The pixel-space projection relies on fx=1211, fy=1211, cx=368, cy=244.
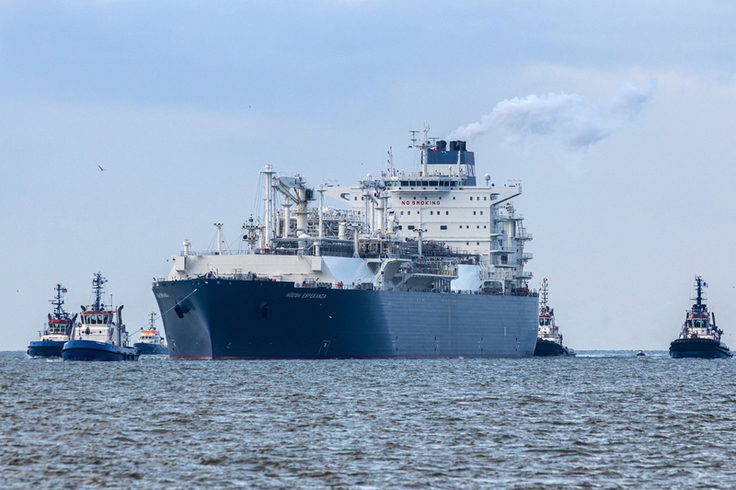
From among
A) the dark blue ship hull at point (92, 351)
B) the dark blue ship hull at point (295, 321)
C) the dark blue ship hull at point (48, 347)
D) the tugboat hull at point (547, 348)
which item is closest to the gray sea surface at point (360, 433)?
the dark blue ship hull at point (295, 321)

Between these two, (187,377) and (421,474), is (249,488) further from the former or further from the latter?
(187,377)

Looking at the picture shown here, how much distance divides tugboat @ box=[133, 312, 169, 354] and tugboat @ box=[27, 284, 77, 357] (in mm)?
29607

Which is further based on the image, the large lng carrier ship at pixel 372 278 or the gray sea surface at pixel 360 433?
the large lng carrier ship at pixel 372 278

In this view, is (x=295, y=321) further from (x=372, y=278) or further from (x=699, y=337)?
(x=699, y=337)

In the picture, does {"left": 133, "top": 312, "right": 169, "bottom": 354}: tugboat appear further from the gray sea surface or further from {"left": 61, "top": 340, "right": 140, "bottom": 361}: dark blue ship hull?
the gray sea surface

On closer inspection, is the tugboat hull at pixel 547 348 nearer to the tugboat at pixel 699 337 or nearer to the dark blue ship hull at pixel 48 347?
the tugboat at pixel 699 337

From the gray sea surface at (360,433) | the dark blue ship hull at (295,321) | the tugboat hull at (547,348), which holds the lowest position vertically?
the gray sea surface at (360,433)

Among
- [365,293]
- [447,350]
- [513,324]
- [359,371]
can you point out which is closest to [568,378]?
[359,371]

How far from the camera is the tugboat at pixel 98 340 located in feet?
240

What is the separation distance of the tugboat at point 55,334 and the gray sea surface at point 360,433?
39006mm

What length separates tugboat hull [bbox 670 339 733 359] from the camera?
10100 centimetres

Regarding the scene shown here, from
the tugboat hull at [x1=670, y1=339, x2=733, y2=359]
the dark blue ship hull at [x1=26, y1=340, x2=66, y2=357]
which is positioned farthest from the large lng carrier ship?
the dark blue ship hull at [x1=26, y1=340, x2=66, y2=357]

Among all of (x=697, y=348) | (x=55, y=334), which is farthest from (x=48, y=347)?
(x=697, y=348)

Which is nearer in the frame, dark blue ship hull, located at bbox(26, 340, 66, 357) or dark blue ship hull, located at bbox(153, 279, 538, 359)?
dark blue ship hull, located at bbox(153, 279, 538, 359)
